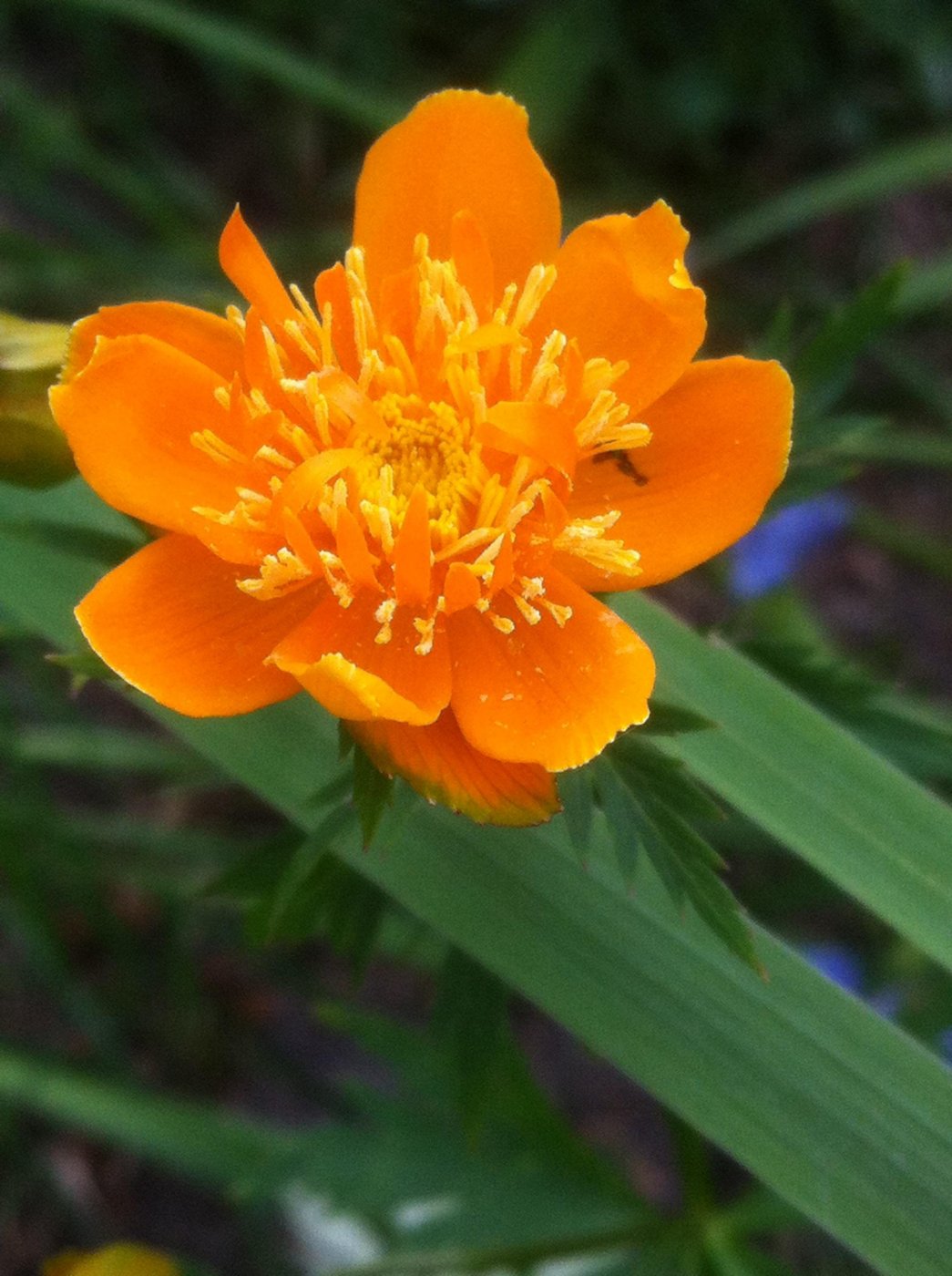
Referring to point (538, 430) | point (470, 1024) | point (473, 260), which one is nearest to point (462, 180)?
point (473, 260)

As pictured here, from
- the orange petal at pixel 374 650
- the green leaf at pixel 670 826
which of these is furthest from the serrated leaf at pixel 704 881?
the orange petal at pixel 374 650

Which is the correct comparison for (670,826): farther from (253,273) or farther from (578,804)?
(253,273)

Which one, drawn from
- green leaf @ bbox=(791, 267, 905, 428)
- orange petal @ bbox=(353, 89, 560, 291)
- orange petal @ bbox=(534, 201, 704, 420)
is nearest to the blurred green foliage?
green leaf @ bbox=(791, 267, 905, 428)

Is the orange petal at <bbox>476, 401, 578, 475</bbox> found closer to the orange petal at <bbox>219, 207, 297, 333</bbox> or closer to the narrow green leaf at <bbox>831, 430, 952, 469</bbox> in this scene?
the orange petal at <bbox>219, 207, 297, 333</bbox>

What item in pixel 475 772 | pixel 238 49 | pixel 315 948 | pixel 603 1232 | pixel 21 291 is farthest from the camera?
pixel 21 291

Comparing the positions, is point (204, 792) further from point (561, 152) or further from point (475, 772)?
point (475, 772)

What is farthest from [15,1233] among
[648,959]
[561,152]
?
[561,152]

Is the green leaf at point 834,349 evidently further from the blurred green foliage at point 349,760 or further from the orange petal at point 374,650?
the orange petal at point 374,650
